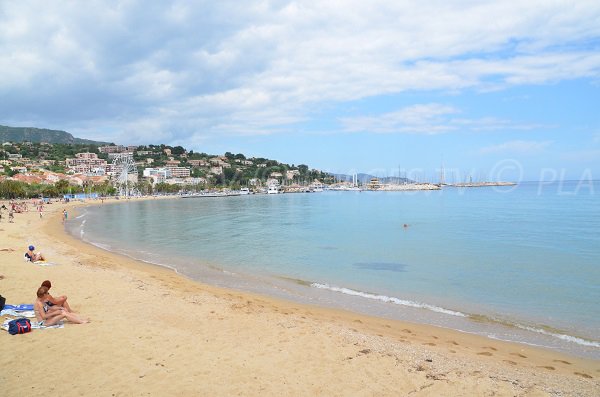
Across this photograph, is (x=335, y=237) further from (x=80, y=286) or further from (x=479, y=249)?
(x=80, y=286)

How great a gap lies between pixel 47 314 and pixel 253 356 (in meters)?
4.07

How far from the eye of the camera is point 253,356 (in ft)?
22.1

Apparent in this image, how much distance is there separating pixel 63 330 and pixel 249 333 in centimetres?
335

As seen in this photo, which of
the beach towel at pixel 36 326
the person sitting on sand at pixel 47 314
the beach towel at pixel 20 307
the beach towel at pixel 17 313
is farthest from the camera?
the beach towel at pixel 20 307

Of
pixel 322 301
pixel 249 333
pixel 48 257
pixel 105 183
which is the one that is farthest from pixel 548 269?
pixel 105 183

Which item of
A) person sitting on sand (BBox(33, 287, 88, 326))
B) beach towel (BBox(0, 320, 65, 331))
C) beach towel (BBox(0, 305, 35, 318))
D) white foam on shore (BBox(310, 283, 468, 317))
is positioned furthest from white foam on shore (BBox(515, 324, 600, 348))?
beach towel (BBox(0, 305, 35, 318))

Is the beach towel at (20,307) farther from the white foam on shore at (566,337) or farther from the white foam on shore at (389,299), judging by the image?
the white foam on shore at (566,337)

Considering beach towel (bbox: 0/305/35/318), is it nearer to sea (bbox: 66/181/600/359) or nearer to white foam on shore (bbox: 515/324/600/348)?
sea (bbox: 66/181/600/359)

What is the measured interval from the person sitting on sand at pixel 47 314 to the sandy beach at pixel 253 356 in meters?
0.30

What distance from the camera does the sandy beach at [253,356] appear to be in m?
5.61

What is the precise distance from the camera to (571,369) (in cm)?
742

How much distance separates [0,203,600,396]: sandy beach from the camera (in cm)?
561

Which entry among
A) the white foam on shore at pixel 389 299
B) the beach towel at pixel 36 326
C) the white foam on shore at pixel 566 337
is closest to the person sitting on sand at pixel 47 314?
the beach towel at pixel 36 326

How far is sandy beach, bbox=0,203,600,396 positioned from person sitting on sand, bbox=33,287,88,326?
0.30 metres
